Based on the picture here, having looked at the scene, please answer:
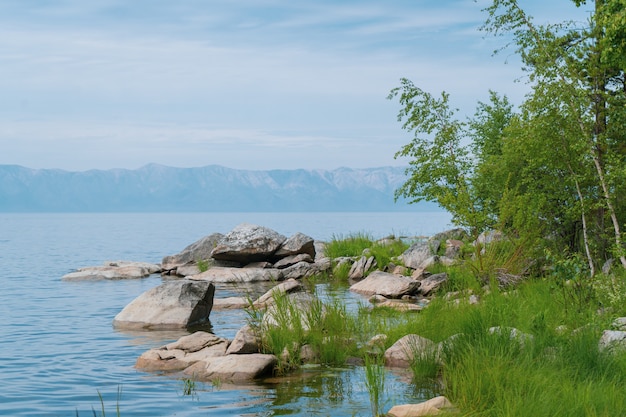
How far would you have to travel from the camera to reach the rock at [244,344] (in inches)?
436

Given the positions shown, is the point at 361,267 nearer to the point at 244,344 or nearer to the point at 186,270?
the point at 186,270

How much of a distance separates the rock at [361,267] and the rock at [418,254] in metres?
1.14

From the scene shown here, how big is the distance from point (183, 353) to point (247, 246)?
16.5 m

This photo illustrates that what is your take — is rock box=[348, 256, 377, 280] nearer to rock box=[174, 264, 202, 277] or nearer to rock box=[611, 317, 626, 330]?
rock box=[174, 264, 202, 277]

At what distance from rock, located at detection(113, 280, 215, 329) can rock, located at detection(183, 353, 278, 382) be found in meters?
4.75

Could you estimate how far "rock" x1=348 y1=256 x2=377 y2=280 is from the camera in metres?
25.1

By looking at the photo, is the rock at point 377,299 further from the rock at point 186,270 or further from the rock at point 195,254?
the rock at point 195,254

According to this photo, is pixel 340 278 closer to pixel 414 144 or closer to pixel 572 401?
pixel 414 144

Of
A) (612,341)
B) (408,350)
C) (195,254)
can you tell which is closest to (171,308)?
(408,350)

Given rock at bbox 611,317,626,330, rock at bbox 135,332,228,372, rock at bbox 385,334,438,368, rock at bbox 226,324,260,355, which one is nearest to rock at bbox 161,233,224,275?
rock at bbox 135,332,228,372

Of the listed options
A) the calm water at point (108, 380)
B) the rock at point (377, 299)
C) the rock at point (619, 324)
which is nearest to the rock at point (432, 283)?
the rock at point (377, 299)

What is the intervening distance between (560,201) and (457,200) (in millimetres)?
2416

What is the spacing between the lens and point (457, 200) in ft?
60.7

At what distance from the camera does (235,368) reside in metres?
10.4
